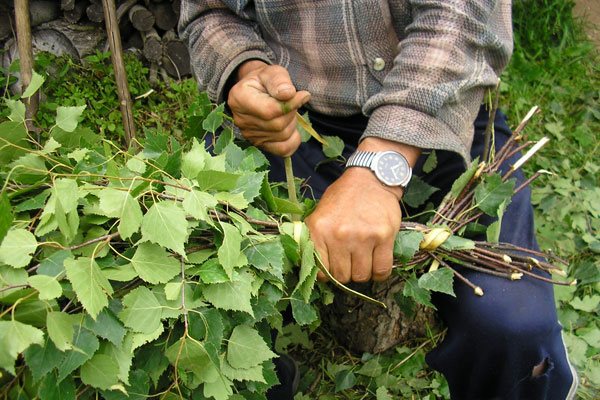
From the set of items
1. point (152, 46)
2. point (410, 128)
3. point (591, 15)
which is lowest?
point (591, 15)

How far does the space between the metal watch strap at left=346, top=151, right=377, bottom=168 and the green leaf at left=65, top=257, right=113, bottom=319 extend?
52cm

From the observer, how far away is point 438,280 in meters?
1.02

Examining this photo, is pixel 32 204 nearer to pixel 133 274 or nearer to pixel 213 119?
pixel 133 274

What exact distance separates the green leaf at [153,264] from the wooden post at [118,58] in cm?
109

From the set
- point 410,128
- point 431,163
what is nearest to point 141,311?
point 410,128

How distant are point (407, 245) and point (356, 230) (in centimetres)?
10

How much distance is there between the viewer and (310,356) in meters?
1.72

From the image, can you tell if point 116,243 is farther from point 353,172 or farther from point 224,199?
point 353,172

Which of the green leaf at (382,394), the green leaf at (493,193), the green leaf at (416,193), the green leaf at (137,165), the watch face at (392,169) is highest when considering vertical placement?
the green leaf at (137,165)

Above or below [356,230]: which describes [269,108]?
above

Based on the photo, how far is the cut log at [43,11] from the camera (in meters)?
2.07

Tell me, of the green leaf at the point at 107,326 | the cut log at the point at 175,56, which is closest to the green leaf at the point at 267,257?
the green leaf at the point at 107,326

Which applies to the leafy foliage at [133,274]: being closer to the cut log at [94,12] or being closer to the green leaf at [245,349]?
the green leaf at [245,349]

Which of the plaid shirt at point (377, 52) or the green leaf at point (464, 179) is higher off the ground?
the plaid shirt at point (377, 52)
